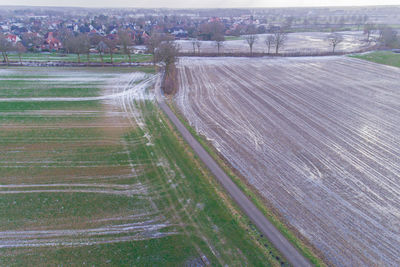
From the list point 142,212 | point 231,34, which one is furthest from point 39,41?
point 142,212

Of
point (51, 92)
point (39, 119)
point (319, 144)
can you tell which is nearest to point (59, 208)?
point (39, 119)

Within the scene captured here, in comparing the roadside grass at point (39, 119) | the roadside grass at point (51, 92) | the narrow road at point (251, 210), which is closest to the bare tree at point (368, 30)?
the narrow road at point (251, 210)

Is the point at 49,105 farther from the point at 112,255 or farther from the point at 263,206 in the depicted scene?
the point at 263,206

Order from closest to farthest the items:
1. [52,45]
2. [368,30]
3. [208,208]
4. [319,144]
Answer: [208,208], [319,144], [52,45], [368,30]

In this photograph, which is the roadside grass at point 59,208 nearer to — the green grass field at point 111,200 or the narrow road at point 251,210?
the green grass field at point 111,200

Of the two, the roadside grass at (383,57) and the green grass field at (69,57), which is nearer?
the roadside grass at (383,57)

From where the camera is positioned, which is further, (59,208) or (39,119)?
(39,119)
